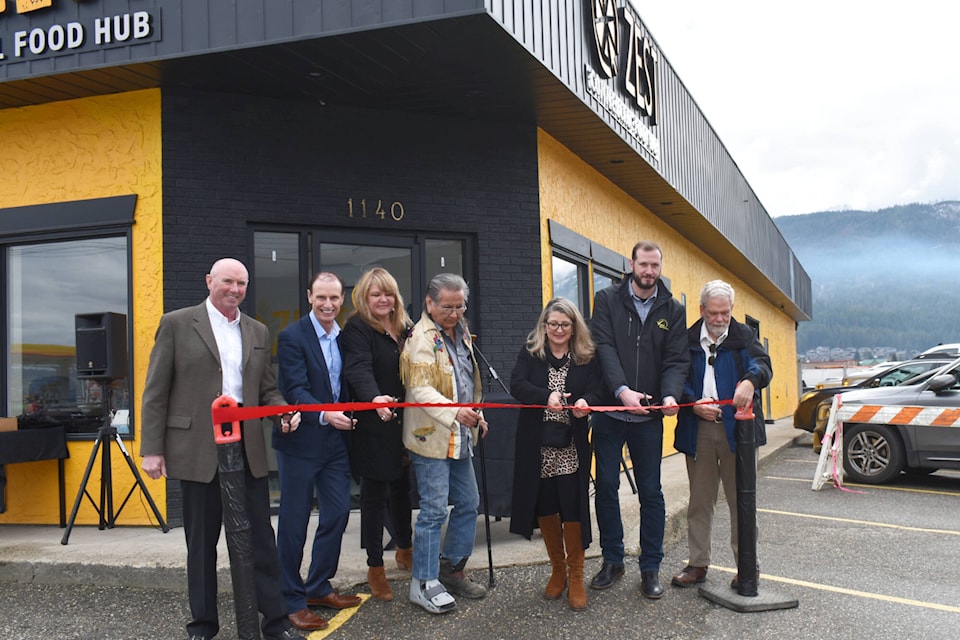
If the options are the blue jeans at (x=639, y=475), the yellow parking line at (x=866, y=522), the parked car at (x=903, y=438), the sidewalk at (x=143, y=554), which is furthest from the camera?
the parked car at (x=903, y=438)

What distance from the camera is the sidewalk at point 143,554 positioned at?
5.48 m

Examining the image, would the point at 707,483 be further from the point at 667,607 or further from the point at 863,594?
the point at 863,594

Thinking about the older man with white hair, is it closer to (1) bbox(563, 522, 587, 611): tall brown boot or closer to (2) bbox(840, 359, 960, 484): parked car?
(1) bbox(563, 522, 587, 611): tall brown boot

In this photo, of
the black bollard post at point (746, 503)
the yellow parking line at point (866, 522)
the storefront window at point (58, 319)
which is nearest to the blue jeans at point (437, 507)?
the black bollard post at point (746, 503)

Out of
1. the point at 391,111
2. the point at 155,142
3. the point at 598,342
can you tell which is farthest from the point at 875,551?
the point at 155,142

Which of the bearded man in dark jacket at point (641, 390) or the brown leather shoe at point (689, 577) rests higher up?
the bearded man in dark jacket at point (641, 390)

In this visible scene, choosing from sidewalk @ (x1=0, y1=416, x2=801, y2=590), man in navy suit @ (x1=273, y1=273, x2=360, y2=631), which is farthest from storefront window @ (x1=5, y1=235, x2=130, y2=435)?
man in navy suit @ (x1=273, y1=273, x2=360, y2=631)

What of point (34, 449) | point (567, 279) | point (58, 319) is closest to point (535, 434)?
point (34, 449)

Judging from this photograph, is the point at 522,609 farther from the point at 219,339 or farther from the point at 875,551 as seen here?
the point at 875,551

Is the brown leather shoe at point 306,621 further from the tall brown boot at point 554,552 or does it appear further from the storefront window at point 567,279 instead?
the storefront window at point 567,279

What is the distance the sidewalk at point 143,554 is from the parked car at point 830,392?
862cm

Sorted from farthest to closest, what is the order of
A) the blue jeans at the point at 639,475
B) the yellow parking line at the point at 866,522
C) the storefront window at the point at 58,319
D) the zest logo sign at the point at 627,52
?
the zest logo sign at the point at 627,52 < the storefront window at the point at 58,319 < the yellow parking line at the point at 866,522 < the blue jeans at the point at 639,475

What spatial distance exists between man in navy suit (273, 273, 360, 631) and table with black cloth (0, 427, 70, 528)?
3.43 m

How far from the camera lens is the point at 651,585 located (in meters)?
4.98
